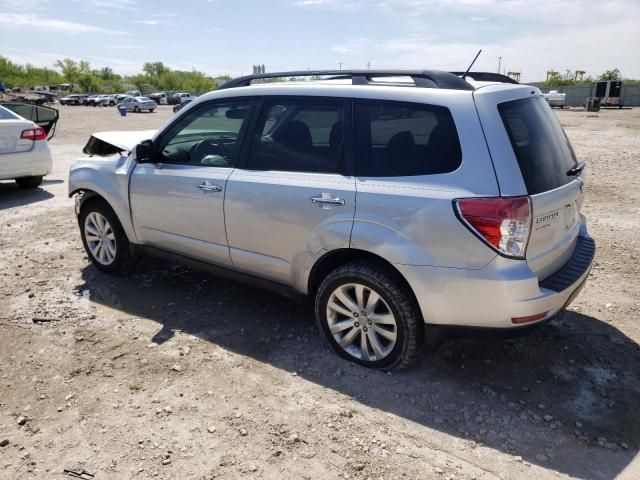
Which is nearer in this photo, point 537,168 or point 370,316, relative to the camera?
point 537,168

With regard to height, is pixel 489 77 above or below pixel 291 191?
above

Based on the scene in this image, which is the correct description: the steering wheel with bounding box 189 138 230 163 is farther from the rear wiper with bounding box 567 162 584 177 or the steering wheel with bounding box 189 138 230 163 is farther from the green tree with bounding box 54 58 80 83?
the green tree with bounding box 54 58 80 83

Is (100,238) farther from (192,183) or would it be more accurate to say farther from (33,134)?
(33,134)

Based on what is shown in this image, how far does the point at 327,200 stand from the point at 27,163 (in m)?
7.27

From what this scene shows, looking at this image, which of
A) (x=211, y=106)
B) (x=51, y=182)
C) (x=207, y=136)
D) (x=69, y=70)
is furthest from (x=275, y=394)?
(x=69, y=70)

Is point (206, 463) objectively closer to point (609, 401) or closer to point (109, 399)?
point (109, 399)

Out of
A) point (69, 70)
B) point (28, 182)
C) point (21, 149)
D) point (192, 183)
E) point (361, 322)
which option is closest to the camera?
point (361, 322)

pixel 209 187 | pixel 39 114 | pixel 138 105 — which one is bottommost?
pixel 138 105

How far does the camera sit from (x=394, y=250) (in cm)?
303

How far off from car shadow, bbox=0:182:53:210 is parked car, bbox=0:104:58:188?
23 cm

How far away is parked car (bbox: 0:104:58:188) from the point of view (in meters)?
8.20

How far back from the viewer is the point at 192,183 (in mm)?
4016

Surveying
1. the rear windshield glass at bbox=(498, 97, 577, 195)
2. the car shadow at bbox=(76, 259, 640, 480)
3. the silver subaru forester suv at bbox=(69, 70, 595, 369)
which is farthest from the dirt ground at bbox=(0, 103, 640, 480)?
the rear windshield glass at bbox=(498, 97, 577, 195)

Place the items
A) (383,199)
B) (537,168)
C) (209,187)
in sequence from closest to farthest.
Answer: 1. (537,168)
2. (383,199)
3. (209,187)
